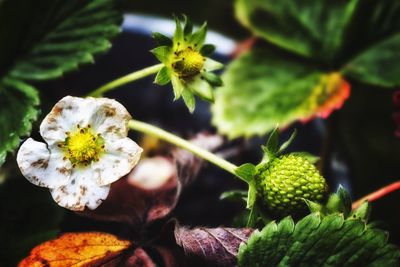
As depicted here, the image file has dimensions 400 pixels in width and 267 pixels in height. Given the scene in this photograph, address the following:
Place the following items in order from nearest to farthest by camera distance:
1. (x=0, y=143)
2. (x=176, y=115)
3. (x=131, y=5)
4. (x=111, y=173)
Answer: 1. (x=111, y=173)
2. (x=0, y=143)
3. (x=176, y=115)
4. (x=131, y=5)

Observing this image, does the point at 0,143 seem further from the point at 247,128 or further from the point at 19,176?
the point at 247,128

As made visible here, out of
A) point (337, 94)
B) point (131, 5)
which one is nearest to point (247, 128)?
point (337, 94)

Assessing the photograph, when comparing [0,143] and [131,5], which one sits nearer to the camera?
[0,143]

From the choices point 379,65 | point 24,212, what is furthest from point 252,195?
point 379,65

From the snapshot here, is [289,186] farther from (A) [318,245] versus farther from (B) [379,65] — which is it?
(B) [379,65]

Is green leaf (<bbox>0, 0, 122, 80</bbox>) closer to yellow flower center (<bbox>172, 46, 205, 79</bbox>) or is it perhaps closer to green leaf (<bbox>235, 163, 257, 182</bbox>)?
yellow flower center (<bbox>172, 46, 205, 79</bbox>)

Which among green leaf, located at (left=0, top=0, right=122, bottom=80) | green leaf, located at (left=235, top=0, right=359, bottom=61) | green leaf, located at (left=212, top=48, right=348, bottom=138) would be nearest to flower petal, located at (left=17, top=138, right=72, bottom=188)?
green leaf, located at (left=0, top=0, right=122, bottom=80)
